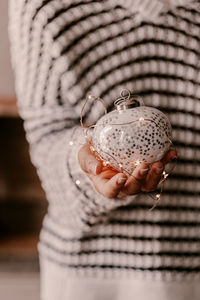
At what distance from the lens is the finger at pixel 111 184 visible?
0.33 metres

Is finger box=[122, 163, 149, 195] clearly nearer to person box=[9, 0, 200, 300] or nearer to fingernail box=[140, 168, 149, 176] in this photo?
fingernail box=[140, 168, 149, 176]

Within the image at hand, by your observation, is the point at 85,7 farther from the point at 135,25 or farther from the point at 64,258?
the point at 64,258

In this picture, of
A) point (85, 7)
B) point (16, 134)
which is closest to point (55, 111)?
point (85, 7)

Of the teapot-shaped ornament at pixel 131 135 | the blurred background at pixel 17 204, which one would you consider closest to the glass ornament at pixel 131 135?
the teapot-shaped ornament at pixel 131 135

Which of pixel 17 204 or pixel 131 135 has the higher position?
pixel 131 135

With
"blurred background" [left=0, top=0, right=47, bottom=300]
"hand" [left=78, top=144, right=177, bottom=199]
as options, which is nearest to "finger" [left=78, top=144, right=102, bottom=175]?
"hand" [left=78, top=144, right=177, bottom=199]

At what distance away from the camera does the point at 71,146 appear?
45 cm

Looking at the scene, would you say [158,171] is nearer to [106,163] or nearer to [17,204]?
[106,163]

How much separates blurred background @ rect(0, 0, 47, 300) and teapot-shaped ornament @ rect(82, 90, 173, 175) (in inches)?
26.9

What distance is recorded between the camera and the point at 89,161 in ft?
1.21

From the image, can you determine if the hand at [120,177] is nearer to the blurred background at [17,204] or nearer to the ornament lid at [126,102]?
the ornament lid at [126,102]

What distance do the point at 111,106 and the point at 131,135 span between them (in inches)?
5.8

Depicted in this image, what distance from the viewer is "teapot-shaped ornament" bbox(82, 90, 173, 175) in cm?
34

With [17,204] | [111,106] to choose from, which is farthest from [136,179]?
[17,204]
